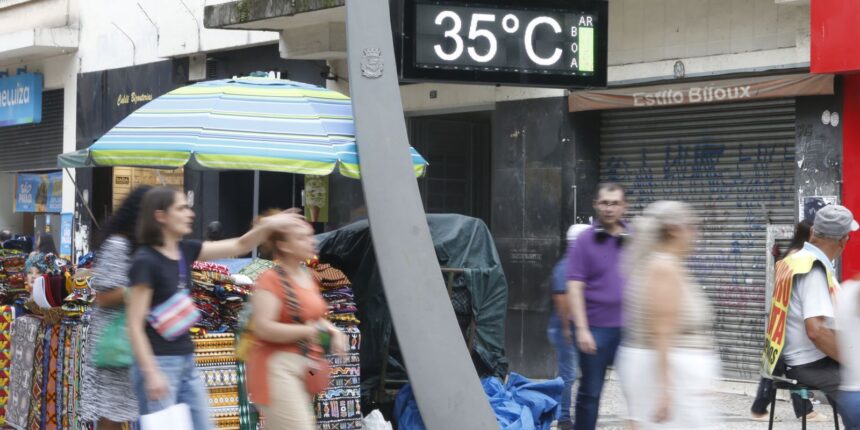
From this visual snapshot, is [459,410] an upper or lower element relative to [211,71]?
lower

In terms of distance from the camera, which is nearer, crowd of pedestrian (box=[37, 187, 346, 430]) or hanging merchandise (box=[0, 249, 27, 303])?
crowd of pedestrian (box=[37, 187, 346, 430])

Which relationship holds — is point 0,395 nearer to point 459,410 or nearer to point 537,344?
point 459,410

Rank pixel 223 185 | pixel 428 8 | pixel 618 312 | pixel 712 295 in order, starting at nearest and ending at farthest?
1. pixel 618 312
2. pixel 428 8
3. pixel 712 295
4. pixel 223 185

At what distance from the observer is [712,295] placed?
12531mm

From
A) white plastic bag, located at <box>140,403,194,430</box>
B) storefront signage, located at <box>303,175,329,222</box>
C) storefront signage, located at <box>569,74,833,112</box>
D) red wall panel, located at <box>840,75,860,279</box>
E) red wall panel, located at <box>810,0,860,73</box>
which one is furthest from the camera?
storefront signage, located at <box>303,175,329,222</box>

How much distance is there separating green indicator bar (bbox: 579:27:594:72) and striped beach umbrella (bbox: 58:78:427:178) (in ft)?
4.44

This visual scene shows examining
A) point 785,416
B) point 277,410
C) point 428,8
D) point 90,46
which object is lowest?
point 785,416

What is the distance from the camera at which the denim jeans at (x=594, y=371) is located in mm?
7004

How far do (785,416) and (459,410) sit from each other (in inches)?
168

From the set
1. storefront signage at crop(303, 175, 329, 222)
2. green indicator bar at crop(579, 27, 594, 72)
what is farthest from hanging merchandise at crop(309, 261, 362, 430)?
storefront signage at crop(303, 175, 329, 222)

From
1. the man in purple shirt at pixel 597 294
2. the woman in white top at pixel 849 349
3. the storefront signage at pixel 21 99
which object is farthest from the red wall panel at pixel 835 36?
the storefront signage at pixel 21 99

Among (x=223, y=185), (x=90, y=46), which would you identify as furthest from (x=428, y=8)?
(x=90, y=46)

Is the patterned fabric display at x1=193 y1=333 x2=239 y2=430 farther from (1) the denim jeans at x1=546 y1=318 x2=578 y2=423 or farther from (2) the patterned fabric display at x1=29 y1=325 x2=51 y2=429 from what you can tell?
(1) the denim jeans at x1=546 y1=318 x2=578 y2=423

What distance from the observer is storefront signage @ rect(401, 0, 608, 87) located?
8125 millimetres
